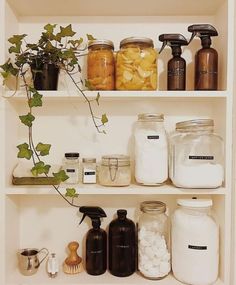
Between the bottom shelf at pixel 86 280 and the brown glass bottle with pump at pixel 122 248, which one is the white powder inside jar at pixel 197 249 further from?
the brown glass bottle with pump at pixel 122 248

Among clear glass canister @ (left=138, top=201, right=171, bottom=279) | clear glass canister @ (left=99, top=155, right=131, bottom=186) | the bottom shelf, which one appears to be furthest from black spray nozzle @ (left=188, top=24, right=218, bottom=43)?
the bottom shelf

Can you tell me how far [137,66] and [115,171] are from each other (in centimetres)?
36

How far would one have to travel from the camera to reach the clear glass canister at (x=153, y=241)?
47.9 inches

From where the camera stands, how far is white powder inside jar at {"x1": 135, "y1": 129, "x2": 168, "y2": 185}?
3.94 feet

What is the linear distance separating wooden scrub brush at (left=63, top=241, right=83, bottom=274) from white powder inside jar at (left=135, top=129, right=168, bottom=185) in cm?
36

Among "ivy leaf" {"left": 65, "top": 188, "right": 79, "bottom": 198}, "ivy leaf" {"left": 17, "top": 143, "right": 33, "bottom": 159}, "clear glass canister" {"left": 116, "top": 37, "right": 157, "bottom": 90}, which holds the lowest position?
"ivy leaf" {"left": 65, "top": 188, "right": 79, "bottom": 198}

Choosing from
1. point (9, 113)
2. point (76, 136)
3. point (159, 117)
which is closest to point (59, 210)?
point (76, 136)

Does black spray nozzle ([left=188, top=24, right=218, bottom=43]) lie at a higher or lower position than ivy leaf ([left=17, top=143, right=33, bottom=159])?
A: higher

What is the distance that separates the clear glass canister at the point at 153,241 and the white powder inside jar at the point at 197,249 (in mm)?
54

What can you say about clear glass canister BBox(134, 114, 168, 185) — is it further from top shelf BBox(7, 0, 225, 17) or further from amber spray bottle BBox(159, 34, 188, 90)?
top shelf BBox(7, 0, 225, 17)

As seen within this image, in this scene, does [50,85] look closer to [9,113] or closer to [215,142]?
[9,113]

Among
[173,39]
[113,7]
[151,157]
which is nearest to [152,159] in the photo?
[151,157]

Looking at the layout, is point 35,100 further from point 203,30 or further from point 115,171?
point 203,30

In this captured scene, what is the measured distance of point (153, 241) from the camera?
1.23 m
